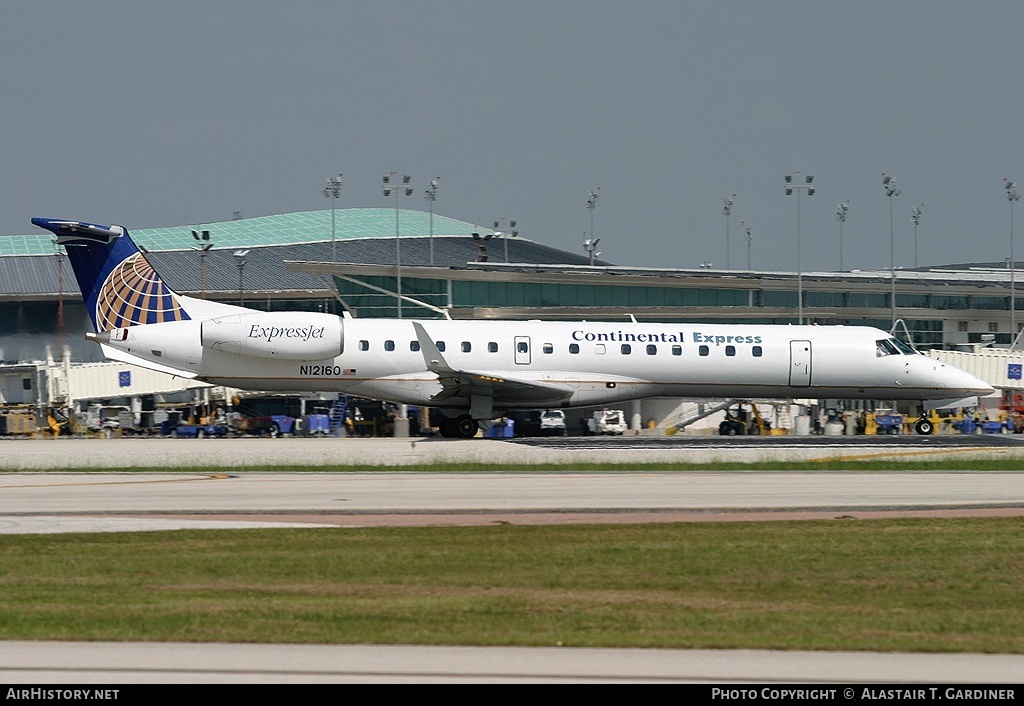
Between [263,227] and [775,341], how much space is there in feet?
305

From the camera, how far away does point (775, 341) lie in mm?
38500

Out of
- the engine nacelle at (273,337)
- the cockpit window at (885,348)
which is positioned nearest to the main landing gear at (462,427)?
the engine nacelle at (273,337)

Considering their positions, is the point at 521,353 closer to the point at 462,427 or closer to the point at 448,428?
the point at 462,427

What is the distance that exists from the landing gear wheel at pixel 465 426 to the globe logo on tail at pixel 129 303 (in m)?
9.17

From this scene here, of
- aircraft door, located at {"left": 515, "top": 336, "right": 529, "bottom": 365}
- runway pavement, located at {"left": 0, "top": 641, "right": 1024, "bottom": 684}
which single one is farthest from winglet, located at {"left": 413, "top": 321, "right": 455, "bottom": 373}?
runway pavement, located at {"left": 0, "top": 641, "right": 1024, "bottom": 684}

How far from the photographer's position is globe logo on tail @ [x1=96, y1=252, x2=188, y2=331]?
3641cm

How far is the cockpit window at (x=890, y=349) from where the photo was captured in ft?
128

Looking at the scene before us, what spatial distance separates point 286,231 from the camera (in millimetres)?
121500

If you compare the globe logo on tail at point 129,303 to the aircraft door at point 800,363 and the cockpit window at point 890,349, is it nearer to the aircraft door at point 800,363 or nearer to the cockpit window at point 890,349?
the aircraft door at point 800,363

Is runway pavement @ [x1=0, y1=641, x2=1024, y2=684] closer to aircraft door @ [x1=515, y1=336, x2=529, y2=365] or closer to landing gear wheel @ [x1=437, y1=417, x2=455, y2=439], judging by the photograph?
aircraft door @ [x1=515, y1=336, x2=529, y2=365]

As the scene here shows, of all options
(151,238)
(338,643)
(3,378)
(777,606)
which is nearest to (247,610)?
(338,643)

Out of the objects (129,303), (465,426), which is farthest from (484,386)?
(129,303)

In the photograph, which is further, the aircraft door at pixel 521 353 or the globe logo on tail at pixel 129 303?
the aircraft door at pixel 521 353
